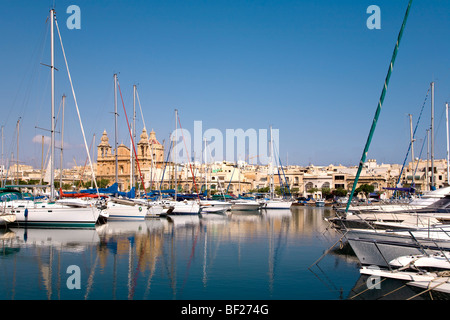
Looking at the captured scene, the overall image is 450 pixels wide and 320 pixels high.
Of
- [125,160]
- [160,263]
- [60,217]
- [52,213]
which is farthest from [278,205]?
[125,160]

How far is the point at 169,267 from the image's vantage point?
51.6ft

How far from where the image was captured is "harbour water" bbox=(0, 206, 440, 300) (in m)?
12.5

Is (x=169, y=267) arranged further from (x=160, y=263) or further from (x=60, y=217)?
(x=60, y=217)

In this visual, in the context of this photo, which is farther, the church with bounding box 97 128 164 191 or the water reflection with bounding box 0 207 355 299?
the church with bounding box 97 128 164 191

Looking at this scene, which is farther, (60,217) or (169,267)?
(60,217)

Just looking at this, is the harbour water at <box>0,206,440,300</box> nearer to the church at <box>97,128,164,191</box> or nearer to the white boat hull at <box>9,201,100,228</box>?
the white boat hull at <box>9,201,100,228</box>

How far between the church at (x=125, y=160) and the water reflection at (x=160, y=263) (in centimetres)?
7478

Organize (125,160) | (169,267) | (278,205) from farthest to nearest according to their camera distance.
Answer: (125,160) → (278,205) → (169,267)

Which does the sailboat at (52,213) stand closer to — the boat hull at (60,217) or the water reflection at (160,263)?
the boat hull at (60,217)

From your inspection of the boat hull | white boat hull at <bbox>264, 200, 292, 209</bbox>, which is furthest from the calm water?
white boat hull at <bbox>264, 200, 292, 209</bbox>

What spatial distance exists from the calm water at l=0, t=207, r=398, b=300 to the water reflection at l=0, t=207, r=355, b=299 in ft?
0.09

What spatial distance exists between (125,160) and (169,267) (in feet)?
300
